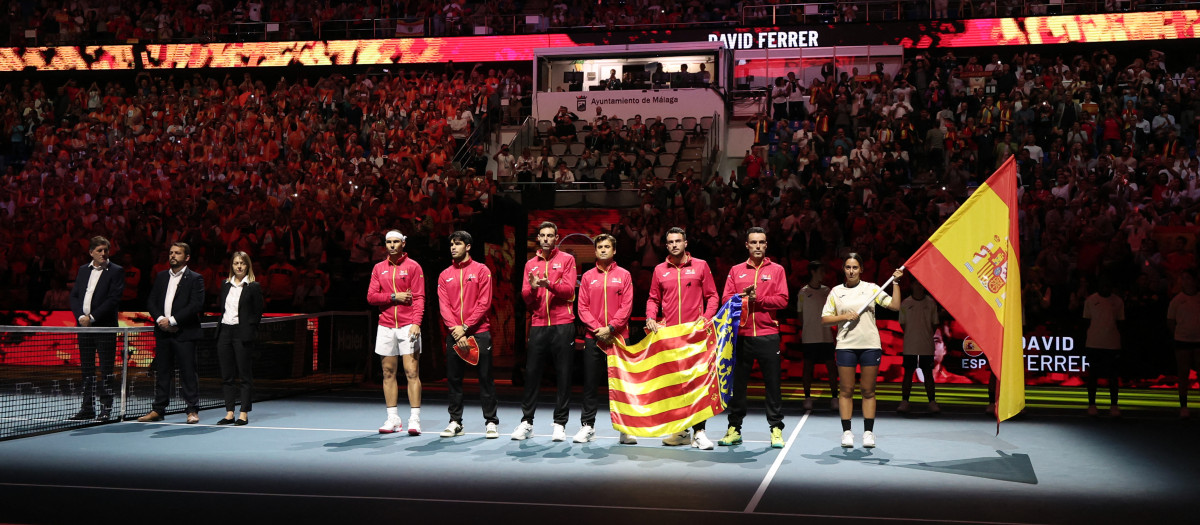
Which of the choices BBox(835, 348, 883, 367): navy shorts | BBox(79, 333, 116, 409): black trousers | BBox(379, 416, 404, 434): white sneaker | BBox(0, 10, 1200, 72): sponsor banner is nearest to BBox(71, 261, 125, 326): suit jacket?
BBox(79, 333, 116, 409): black trousers

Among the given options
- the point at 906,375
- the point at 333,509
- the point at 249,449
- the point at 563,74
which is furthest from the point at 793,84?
the point at 333,509

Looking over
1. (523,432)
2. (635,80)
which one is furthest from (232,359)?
(635,80)

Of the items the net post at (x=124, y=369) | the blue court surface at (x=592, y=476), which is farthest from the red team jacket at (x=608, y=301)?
the net post at (x=124, y=369)

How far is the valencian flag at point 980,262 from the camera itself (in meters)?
8.88

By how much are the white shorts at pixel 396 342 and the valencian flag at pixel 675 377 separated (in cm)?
211

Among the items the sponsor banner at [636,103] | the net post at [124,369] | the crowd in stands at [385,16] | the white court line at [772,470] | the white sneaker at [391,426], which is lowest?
the white court line at [772,470]

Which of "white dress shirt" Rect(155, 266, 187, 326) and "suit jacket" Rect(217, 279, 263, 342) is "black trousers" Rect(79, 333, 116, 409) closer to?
"white dress shirt" Rect(155, 266, 187, 326)

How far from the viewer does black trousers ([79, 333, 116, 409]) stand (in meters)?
11.1

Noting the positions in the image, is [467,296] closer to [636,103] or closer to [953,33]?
[636,103]

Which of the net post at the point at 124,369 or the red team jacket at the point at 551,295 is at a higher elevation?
the red team jacket at the point at 551,295

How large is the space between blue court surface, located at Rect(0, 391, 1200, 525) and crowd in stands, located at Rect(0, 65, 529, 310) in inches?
299

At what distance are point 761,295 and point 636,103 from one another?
55.1 ft

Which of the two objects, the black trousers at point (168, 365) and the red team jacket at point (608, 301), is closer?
the red team jacket at point (608, 301)

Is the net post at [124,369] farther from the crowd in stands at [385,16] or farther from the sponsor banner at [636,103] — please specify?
the crowd in stands at [385,16]
